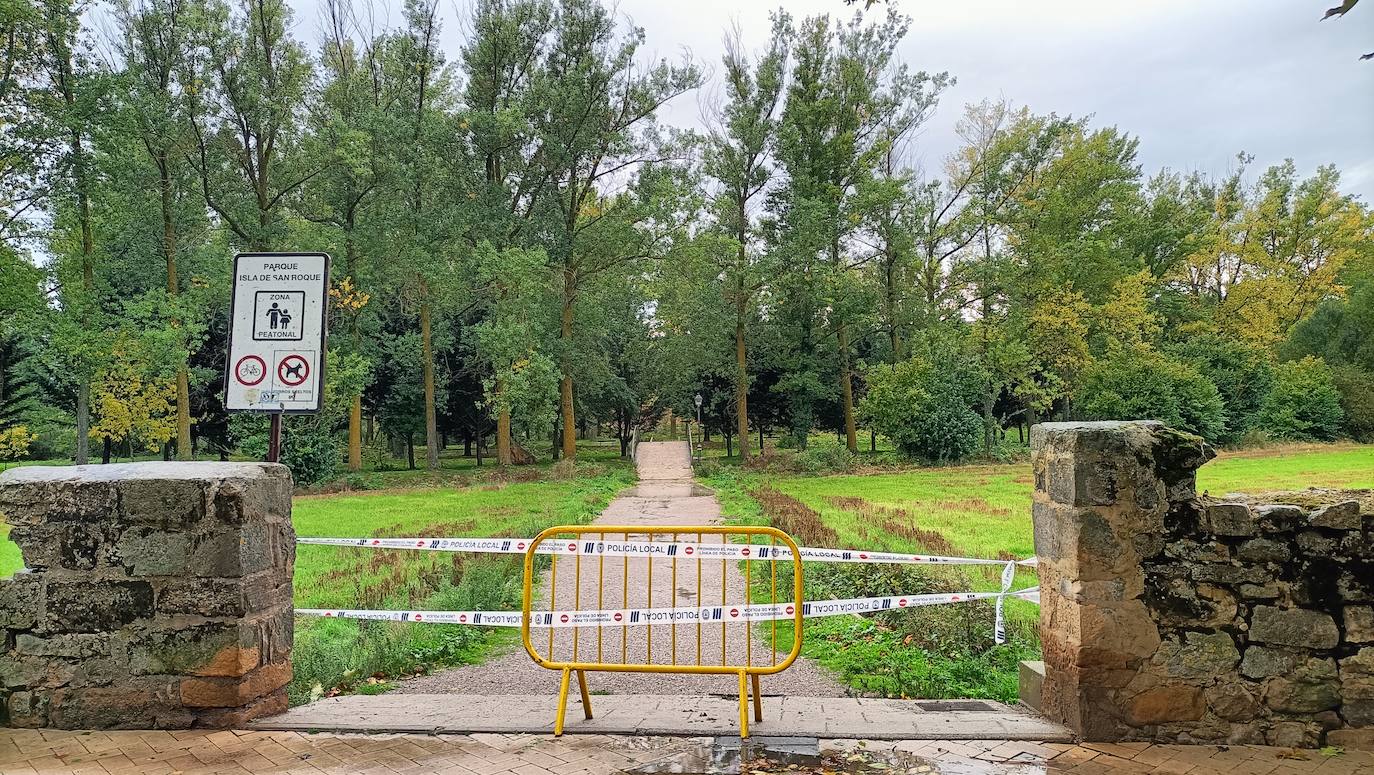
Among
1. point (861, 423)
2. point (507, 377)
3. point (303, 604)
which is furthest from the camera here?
point (861, 423)

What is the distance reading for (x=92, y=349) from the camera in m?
22.0

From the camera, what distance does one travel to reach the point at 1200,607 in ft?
12.5

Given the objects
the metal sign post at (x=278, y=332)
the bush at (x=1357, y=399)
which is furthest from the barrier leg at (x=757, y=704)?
the bush at (x=1357, y=399)

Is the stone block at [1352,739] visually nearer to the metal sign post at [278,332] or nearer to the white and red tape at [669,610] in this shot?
the white and red tape at [669,610]

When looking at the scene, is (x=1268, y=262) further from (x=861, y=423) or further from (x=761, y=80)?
(x=761, y=80)

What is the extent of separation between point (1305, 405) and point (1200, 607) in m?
39.3

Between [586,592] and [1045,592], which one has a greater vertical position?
[1045,592]

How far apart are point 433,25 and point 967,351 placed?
25.6 m

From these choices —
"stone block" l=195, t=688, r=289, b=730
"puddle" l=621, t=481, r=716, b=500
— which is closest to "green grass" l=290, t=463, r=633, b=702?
"stone block" l=195, t=688, r=289, b=730

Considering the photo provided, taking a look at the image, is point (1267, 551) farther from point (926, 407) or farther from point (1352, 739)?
point (926, 407)

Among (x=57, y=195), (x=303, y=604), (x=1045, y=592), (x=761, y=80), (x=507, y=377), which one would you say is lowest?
(x=303, y=604)

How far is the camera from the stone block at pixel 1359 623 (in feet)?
12.1

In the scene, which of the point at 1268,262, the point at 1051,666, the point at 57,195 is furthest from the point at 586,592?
the point at 1268,262

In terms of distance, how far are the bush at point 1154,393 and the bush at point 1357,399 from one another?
257 inches
